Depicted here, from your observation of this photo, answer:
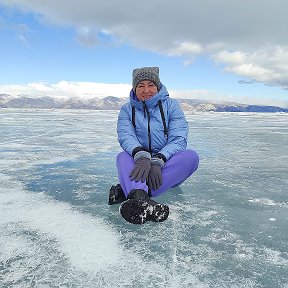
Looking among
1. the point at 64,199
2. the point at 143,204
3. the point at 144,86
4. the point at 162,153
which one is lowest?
the point at 64,199

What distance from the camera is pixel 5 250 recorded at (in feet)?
7.19

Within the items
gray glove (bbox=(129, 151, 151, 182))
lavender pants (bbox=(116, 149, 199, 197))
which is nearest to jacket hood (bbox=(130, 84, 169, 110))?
lavender pants (bbox=(116, 149, 199, 197))

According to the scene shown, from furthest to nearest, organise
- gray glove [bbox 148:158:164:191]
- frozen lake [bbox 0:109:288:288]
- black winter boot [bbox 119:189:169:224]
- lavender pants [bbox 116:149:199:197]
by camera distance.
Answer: lavender pants [bbox 116:149:199:197]
gray glove [bbox 148:158:164:191]
black winter boot [bbox 119:189:169:224]
frozen lake [bbox 0:109:288:288]

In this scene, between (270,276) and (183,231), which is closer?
(270,276)

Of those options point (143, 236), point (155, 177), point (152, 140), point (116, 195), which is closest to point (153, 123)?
A: point (152, 140)

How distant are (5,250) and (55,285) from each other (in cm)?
62

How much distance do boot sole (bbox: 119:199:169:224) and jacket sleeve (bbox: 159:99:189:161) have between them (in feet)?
2.59

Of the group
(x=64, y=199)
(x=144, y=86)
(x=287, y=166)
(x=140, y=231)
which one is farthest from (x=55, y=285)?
(x=287, y=166)

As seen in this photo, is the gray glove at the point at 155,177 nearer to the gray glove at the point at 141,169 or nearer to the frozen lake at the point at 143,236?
the gray glove at the point at 141,169

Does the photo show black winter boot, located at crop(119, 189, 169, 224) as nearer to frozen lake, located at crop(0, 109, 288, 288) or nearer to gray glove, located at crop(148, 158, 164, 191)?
frozen lake, located at crop(0, 109, 288, 288)

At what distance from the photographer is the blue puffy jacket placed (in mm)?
3512

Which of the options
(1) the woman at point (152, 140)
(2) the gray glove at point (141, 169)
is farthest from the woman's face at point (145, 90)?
(2) the gray glove at point (141, 169)

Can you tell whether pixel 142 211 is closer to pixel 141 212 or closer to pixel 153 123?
pixel 141 212

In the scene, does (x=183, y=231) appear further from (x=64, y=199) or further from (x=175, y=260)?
(x=64, y=199)
